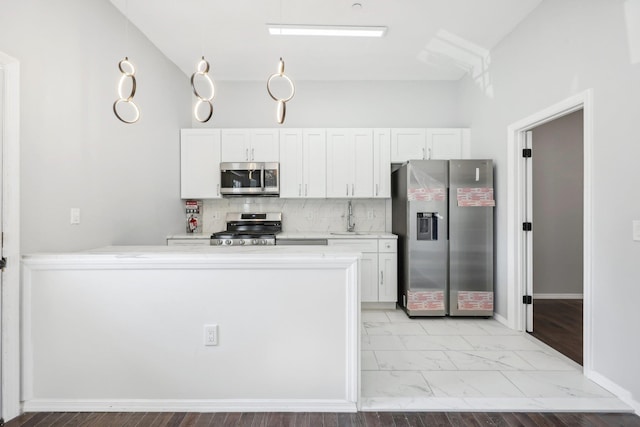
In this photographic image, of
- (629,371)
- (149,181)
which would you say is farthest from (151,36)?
(629,371)

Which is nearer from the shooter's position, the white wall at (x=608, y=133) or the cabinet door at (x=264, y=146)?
the white wall at (x=608, y=133)

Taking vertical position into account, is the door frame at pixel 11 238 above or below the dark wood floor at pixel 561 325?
above

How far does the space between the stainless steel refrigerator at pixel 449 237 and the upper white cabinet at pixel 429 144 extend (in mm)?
619

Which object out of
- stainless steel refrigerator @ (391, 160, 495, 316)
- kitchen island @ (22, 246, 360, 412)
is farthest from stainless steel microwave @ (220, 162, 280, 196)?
kitchen island @ (22, 246, 360, 412)

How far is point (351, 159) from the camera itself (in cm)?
454

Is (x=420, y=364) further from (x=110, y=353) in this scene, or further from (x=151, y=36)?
(x=151, y=36)

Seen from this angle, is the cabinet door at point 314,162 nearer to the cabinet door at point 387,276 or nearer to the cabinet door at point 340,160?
the cabinet door at point 340,160

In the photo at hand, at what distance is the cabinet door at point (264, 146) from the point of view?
14.9 feet

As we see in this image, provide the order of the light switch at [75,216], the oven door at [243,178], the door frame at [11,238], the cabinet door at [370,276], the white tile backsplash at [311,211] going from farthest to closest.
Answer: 1. the white tile backsplash at [311,211]
2. the oven door at [243,178]
3. the cabinet door at [370,276]
4. the light switch at [75,216]
5. the door frame at [11,238]

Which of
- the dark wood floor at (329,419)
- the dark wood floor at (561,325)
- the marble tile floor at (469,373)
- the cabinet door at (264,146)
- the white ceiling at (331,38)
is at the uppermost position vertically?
the white ceiling at (331,38)

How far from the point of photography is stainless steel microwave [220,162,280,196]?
4.48 metres

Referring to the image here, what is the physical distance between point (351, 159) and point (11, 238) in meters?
3.42

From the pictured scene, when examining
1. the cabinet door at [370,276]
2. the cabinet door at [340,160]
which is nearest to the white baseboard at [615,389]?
the cabinet door at [370,276]

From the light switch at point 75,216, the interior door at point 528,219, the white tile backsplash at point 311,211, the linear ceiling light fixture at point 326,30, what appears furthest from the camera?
the white tile backsplash at point 311,211
